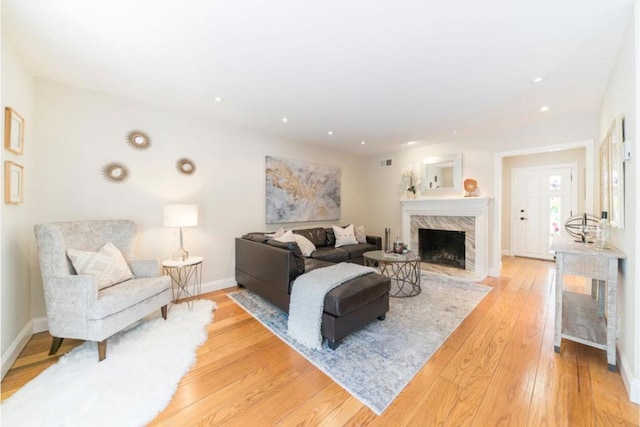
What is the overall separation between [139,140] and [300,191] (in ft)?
7.96

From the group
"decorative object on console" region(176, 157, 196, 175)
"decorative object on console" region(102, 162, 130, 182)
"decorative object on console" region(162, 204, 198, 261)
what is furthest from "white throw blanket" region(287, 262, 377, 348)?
"decorative object on console" region(102, 162, 130, 182)

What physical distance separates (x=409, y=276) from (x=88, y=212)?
13.6 ft

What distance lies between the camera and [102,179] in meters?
2.70

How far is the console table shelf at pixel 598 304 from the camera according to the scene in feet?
5.87

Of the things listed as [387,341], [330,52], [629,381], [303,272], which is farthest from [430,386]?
[330,52]

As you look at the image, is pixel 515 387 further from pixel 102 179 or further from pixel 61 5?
pixel 102 179

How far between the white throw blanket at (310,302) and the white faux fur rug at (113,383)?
0.84m

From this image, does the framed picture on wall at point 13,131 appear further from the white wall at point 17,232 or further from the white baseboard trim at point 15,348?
the white baseboard trim at point 15,348

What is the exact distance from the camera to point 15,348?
195cm

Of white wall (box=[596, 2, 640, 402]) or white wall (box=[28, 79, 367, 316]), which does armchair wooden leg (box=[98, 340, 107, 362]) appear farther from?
white wall (box=[596, 2, 640, 402])

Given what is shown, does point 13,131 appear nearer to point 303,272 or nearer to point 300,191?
point 303,272

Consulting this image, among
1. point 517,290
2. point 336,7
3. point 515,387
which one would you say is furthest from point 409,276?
point 336,7

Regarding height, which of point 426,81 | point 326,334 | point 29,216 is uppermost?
point 426,81

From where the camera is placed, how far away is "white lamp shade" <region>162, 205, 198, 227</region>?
2.79 meters
